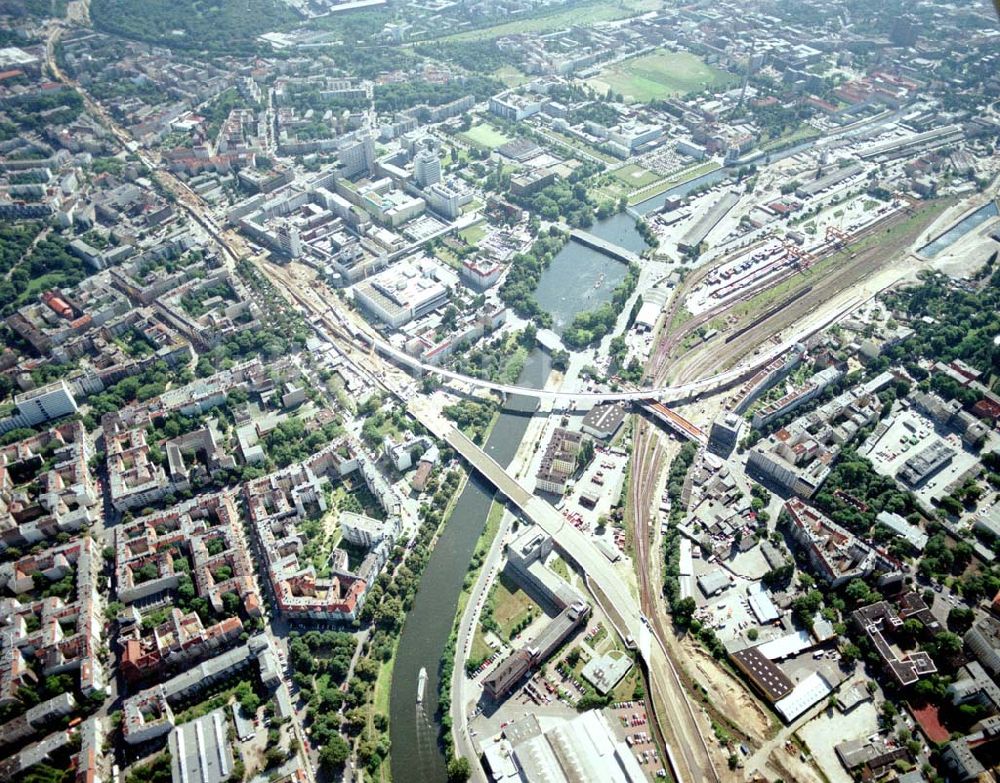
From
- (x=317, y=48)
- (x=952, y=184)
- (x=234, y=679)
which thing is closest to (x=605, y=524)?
(x=234, y=679)

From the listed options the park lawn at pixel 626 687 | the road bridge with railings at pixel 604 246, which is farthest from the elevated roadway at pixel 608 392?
the park lawn at pixel 626 687

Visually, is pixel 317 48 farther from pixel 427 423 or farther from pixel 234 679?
pixel 234 679

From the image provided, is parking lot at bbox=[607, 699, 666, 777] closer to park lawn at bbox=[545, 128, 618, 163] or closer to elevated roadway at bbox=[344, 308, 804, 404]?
elevated roadway at bbox=[344, 308, 804, 404]

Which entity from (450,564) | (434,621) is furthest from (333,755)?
(450,564)

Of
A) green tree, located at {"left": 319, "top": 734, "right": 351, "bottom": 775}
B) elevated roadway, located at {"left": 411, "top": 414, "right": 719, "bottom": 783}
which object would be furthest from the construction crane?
green tree, located at {"left": 319, "top": 734, "right": 351, "bottom": 775}

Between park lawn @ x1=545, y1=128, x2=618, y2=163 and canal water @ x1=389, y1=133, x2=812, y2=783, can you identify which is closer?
canal water @ x1=389, y1=133, x2=812, y2=783

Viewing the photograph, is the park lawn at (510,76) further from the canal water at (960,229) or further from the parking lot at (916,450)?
the parking lot at (916,450)

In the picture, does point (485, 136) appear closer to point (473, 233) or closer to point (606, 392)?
point (473, 233)
